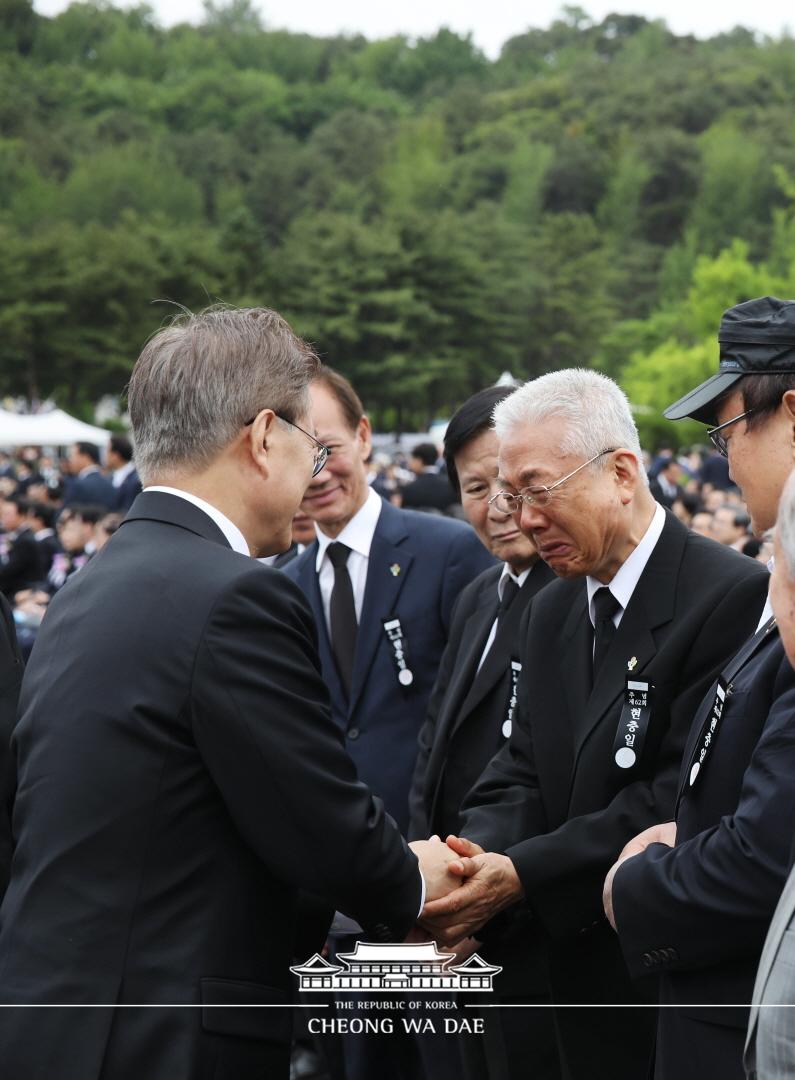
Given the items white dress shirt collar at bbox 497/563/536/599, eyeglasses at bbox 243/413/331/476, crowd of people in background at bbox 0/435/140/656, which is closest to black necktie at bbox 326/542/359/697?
white dress shirt collar at bbox 497/563/536/599

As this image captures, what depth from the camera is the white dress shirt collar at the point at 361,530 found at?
16.0ft

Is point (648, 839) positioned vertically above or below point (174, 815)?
below

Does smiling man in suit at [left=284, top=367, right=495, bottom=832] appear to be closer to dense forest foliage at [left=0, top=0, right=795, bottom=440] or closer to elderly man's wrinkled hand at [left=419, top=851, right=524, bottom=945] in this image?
elderly man's wrinkled hand at [left=419, top=851, right=524, bottom=945]

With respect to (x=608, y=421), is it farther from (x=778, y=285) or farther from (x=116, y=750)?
(x=778, y=285)

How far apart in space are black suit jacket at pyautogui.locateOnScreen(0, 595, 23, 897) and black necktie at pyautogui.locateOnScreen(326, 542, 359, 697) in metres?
1.16

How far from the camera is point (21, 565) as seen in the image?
11.5 metres

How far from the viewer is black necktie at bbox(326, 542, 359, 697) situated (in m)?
4.72

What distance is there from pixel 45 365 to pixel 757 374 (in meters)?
53.6

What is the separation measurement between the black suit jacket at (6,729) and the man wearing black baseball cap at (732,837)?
1.94 metres

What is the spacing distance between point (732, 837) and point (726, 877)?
0.23ft

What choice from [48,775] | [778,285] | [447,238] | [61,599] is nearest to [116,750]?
[48,775]

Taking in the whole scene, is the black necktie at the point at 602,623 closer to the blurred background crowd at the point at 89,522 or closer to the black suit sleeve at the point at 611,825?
the black suit sleeve at the point at 611,825

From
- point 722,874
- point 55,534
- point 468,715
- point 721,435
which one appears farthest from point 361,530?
point 55,534

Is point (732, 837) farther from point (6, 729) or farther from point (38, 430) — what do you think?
point (38, 430)
